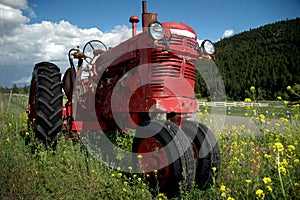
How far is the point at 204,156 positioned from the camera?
10.9 feet

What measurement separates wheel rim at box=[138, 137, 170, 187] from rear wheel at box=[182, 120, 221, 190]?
0.56 m

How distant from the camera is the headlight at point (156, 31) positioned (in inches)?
124

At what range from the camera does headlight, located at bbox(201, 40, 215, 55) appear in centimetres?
374

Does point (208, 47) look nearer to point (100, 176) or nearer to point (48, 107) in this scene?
point (100, 176)

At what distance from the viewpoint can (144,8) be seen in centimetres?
361

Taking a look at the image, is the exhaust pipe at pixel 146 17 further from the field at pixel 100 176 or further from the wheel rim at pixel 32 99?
the wheel rim at pixel 32 99

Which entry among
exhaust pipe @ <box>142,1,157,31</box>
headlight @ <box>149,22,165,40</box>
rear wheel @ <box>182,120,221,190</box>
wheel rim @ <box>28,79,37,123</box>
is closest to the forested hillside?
wheel rim @ <box>28,79,37,123</box>

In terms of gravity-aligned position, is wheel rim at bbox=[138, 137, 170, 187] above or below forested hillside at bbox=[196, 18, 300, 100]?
below

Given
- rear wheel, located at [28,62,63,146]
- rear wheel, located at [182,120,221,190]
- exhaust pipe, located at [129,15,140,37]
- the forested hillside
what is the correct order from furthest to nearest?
the forested hillside, rear wheel, located at [28,62,63,146], exhaust pipe, located at [129,15,140,37], rear wheel, located at [182,120,221,190]

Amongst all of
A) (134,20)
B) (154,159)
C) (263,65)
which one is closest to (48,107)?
(134,20)

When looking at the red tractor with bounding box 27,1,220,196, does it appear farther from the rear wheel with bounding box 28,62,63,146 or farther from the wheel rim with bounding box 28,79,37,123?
the wheel rim with bounding box 28,79,37,123

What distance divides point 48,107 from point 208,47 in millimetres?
2857

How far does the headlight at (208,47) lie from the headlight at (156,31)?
2.69 ft

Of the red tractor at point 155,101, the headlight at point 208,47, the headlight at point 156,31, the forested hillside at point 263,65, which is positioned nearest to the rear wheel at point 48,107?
the red tractor at point 155,101
